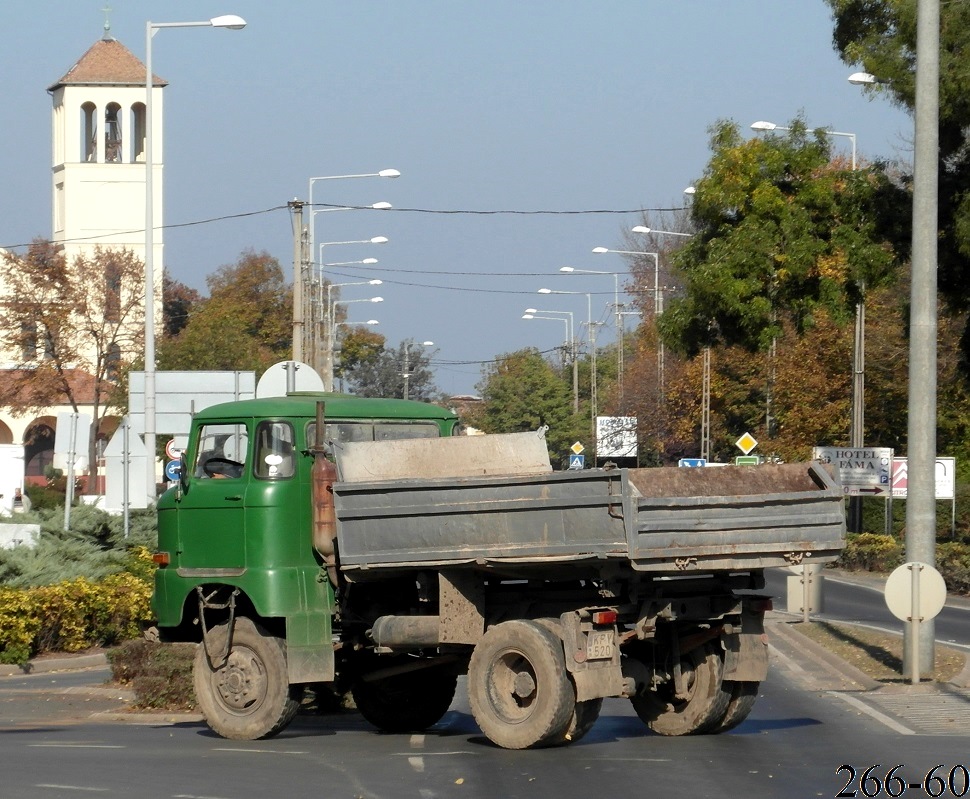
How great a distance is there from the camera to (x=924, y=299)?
16.8 metres

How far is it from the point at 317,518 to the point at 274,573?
56cm

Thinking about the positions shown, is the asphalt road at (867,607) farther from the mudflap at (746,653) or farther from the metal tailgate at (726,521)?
the metal tailgate at (726,521)

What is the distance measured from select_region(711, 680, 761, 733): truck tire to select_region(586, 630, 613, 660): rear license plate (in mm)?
1469

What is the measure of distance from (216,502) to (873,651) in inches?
386

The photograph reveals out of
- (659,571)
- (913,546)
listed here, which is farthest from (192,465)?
(913,546)

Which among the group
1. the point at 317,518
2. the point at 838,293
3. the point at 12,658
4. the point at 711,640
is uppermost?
the point at 838,293

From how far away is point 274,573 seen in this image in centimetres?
1238

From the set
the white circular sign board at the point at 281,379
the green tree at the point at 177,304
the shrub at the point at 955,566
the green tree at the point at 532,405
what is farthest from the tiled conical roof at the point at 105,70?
the white circular sign board at the point at 281,379

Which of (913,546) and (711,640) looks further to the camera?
(913,546)

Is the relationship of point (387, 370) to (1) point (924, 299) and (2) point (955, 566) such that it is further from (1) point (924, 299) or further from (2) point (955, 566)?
(1) point (924, 299)

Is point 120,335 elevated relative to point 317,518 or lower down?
elevated

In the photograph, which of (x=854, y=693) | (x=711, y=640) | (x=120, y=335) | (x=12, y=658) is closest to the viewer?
(x=711, y=640)

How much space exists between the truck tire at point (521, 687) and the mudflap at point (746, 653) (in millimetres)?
1423

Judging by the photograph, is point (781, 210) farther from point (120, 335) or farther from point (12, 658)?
point (120, 335)
